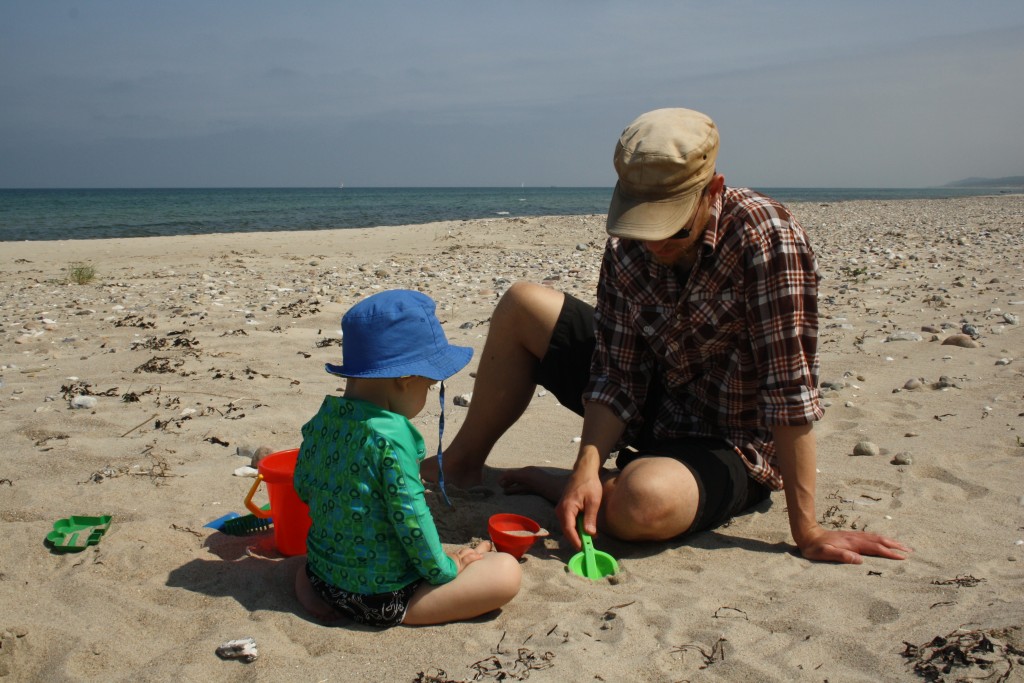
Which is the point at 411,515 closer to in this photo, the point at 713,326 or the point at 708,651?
the point at 708,651

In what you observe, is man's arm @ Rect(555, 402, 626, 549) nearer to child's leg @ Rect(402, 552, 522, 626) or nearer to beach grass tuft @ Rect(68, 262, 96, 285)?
child's leg @ Rect(402, 552, 522, 626)

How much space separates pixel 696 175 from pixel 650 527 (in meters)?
1.19

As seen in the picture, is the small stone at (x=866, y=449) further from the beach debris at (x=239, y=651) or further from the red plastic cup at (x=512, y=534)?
the beach debris at (x=239, y=651)

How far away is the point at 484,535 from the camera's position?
3021 mm

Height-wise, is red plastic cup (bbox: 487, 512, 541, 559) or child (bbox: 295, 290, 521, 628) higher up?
child (bbox: 295, 290, 521, 628)

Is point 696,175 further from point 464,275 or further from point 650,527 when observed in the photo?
point 464,275

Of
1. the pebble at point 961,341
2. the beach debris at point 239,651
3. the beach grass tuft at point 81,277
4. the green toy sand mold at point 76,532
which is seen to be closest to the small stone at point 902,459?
the pebble at point 961,341

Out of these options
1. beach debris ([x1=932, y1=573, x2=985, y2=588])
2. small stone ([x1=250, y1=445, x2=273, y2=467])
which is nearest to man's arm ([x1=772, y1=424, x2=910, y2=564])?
beach debris ([x1=932, y1=573, x2=985, y2=588])

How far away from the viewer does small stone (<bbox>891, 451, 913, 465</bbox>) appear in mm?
3393

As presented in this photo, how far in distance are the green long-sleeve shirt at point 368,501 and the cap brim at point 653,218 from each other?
87cm

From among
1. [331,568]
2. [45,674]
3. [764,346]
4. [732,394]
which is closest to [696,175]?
[764,346]

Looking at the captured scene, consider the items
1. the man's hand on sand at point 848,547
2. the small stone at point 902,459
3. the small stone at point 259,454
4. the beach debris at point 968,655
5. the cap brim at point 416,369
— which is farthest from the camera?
the small stone at point 259,454

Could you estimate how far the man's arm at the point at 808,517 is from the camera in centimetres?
250

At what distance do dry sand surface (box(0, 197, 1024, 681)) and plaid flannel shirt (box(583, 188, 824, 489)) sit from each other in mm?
448
